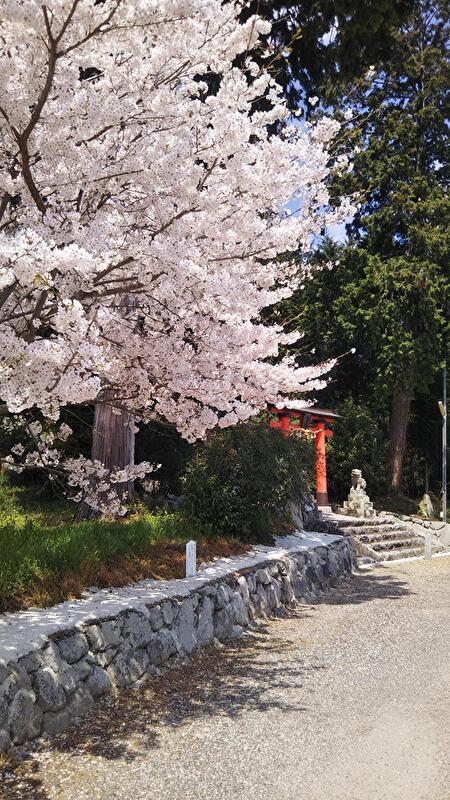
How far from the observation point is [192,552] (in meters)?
7.79

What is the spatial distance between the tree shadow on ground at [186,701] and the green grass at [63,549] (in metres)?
1.18

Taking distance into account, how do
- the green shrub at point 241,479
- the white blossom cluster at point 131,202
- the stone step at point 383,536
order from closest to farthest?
the white blossom cluster at point 131,202, the green shrub at point 241,479, the stone step at point 383,536

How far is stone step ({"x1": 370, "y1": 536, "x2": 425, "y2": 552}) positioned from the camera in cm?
1605

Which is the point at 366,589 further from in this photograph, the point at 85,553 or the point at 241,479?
the point at 85,553

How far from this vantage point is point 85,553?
6785 mm

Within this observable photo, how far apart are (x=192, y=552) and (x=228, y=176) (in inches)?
166

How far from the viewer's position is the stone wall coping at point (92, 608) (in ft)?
15.9

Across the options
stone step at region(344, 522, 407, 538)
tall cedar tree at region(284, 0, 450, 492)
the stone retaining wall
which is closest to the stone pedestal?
stone step at region(344, 522, 407, 538)

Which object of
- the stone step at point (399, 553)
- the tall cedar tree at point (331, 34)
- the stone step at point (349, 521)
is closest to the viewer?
the tall cedar tree at point (331, 34)

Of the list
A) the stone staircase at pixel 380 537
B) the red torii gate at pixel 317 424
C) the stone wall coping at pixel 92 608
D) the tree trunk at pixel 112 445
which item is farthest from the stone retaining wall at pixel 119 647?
the red torii gate at pixel 317 424

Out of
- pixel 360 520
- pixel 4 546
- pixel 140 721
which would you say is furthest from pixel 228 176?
pixel 360 520

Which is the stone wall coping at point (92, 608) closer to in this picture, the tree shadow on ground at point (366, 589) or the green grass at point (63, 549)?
the green grass at point (63, 549)

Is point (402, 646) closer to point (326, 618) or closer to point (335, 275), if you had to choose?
point (326, 618)

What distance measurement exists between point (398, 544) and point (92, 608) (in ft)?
40.0
